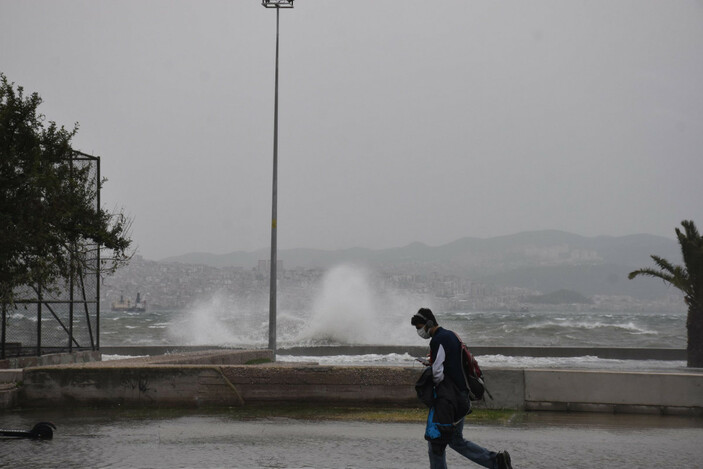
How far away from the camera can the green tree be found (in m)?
14.7

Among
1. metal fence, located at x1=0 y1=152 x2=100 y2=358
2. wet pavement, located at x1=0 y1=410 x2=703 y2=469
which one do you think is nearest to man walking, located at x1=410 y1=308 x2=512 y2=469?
wet pavement, located at x1=0 y1=410 x2=703 y2=469

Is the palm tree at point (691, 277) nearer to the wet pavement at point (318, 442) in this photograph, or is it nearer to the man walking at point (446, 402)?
the wet pavement at point (318, 442)

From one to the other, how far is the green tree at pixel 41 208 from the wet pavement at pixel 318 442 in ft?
11.7

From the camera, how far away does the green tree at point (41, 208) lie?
579 inches

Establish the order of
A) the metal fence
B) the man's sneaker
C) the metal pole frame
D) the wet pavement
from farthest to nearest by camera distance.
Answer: the metal pole frame
the metal fence
the wet pavement
the man's sneaker

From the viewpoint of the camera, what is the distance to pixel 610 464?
8.61m

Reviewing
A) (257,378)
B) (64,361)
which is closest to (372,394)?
(257,378)

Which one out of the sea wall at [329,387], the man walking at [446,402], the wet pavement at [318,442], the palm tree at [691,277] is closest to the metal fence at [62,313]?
the sea wall at [329,387]

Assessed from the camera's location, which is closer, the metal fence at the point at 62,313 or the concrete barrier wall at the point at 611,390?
the concrete barrier wall at the point at 611,390

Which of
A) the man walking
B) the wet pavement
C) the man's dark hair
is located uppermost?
the man's dark hair

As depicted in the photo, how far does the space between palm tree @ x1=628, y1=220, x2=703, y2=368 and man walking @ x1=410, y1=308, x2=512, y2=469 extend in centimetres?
2845

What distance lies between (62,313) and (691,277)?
81.9ft

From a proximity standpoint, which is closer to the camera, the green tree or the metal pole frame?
the green tree

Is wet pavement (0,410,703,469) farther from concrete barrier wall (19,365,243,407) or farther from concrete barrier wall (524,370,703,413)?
concrete barrier wall (19,365,243,407)
